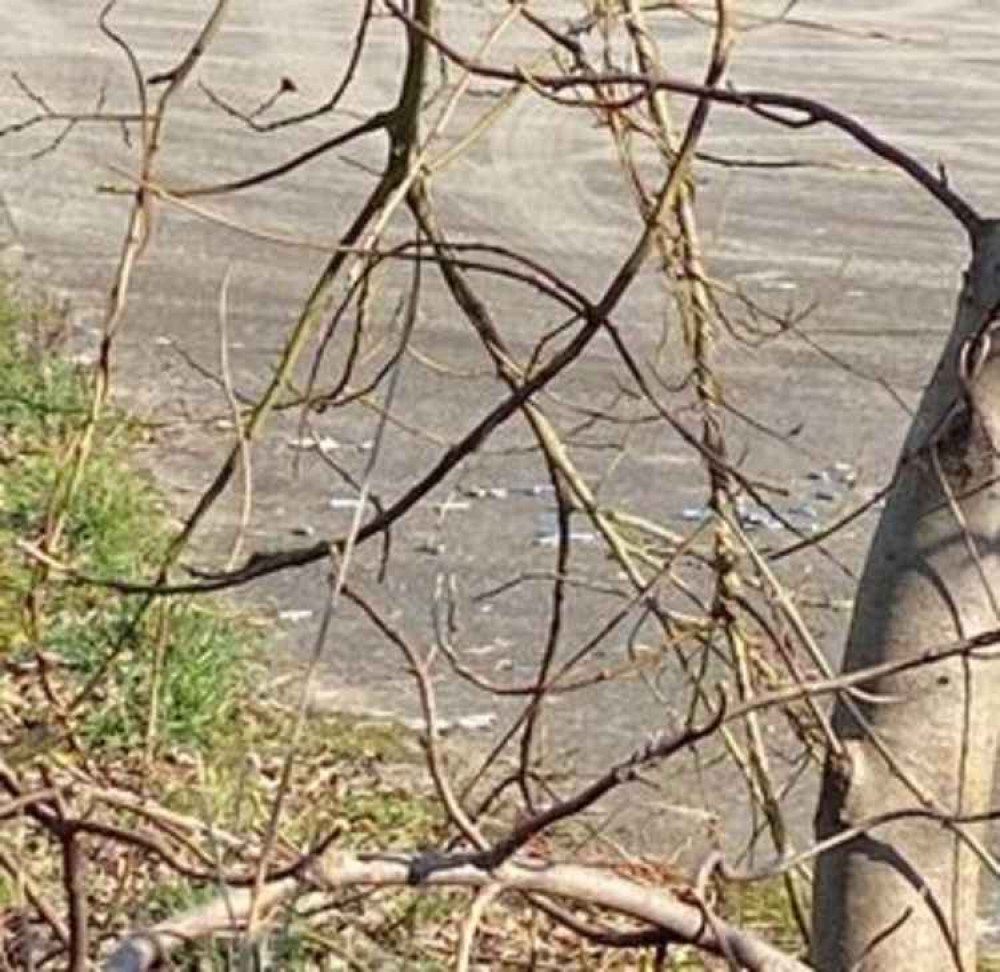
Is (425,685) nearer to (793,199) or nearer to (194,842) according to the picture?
(194,842)

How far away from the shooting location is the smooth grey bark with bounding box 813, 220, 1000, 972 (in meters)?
3.02

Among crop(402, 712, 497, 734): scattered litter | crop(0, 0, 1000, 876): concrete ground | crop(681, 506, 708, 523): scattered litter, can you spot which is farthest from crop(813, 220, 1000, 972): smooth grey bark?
crop(681, 506, 708, 523): scattered litter

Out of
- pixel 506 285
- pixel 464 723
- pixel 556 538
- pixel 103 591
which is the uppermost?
pixel 103 591

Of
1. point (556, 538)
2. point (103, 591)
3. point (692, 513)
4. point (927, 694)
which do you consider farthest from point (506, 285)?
point (927, 694)

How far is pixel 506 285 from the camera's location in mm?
11109

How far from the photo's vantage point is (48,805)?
3029 mm

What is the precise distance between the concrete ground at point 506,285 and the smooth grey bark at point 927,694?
70 centimetres

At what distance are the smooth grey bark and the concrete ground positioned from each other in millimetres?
700

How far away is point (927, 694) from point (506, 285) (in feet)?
26.6

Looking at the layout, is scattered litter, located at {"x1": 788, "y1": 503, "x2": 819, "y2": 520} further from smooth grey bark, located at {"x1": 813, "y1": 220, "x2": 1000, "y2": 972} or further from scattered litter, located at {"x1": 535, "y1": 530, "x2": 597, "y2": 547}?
smooth grey bark, located at {"x1": 813, "y1": 220, "x2": 1000, "y2": 972}

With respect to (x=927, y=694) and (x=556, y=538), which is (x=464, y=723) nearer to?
(x=556, y=538)

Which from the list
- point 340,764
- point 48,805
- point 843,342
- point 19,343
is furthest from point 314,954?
point 843,342

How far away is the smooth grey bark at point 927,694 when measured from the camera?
3020mm

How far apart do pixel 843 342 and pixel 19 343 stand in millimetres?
3170
